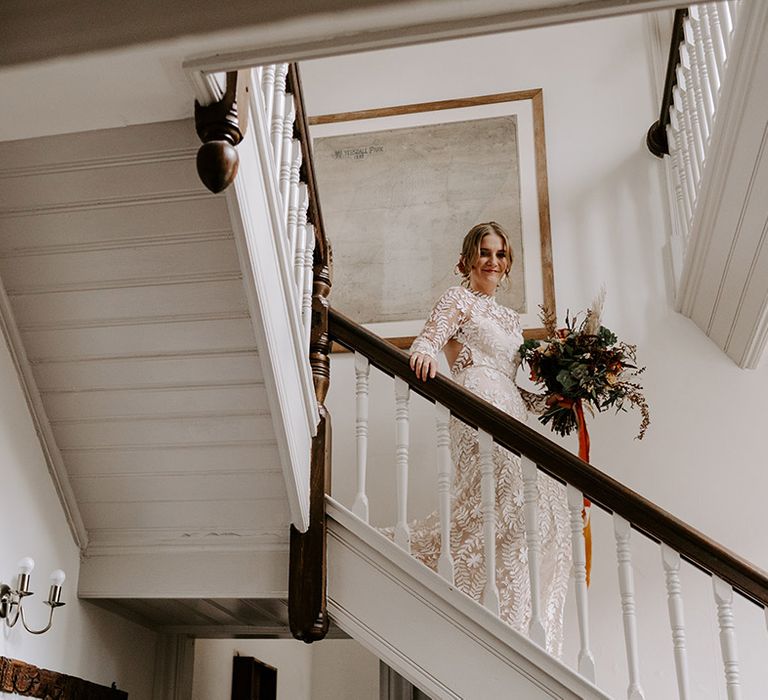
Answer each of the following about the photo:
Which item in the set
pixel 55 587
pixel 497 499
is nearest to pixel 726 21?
pixel 497 499

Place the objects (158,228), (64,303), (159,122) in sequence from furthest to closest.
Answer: (64,303) → (158,228) → (159,122)

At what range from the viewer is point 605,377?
360 centimetres

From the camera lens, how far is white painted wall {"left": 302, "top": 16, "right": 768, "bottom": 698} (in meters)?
4.12

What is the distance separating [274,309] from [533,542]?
3.68 ft

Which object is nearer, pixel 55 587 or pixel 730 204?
pixel 55 587

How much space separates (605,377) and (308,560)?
53.5 inches

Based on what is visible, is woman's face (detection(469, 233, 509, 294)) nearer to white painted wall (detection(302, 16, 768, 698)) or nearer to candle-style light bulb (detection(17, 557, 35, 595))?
white painted wall (detection(302, 16, 768, 698))

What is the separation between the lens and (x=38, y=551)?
118 inches

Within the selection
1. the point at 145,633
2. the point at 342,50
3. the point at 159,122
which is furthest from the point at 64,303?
the point at 145,633

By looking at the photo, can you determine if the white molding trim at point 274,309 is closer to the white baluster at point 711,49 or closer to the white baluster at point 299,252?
the white baluster at point 299,252

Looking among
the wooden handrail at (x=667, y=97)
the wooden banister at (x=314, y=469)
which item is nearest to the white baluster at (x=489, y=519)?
the wooden banister at (x=314, y=469)

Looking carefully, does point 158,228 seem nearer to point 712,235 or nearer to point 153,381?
point 153,381

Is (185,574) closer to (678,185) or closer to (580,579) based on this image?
(580,579)

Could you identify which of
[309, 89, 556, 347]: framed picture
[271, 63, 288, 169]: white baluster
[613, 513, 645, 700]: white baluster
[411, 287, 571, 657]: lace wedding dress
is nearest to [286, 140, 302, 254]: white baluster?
[271, 63, 288, 169]: white baluster
